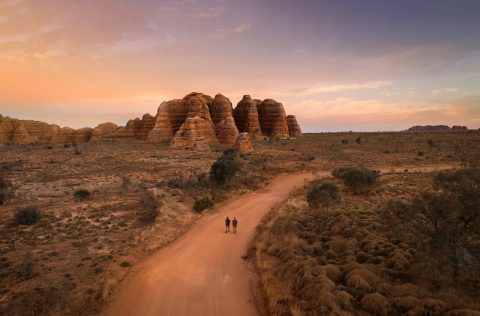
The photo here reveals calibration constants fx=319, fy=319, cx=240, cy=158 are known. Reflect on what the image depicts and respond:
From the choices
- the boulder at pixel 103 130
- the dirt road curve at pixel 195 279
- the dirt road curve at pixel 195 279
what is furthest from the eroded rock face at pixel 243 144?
the boulder at pixel 103 130

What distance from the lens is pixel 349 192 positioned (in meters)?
33.1

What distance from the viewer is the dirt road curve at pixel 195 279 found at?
12617mm

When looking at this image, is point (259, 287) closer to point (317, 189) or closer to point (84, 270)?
point (84, 270)

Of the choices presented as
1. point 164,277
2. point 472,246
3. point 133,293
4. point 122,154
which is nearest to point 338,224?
point 472,246

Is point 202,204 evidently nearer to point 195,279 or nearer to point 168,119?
point 195,279

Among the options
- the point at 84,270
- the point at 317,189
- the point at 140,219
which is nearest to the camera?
the point at 84,270

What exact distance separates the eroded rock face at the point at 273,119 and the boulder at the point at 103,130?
43276 millimetres

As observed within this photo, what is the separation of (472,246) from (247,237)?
1183cm

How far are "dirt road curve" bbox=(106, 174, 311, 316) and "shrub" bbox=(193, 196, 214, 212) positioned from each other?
332cm

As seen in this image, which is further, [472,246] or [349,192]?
[349,192]

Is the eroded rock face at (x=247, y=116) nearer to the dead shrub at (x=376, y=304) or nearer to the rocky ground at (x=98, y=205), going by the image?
the rocky ground at (x=98, y=205)

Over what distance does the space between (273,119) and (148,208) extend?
60218mm

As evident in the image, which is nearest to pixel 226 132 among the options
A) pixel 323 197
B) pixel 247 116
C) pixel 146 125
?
pixel 247 116

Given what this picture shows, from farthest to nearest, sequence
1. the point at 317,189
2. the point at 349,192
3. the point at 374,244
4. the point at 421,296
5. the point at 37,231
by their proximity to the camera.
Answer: the point at 349,192 < the point at 317,189 < the point at 37,231 < the point at 374,244 < the point at 421,296
